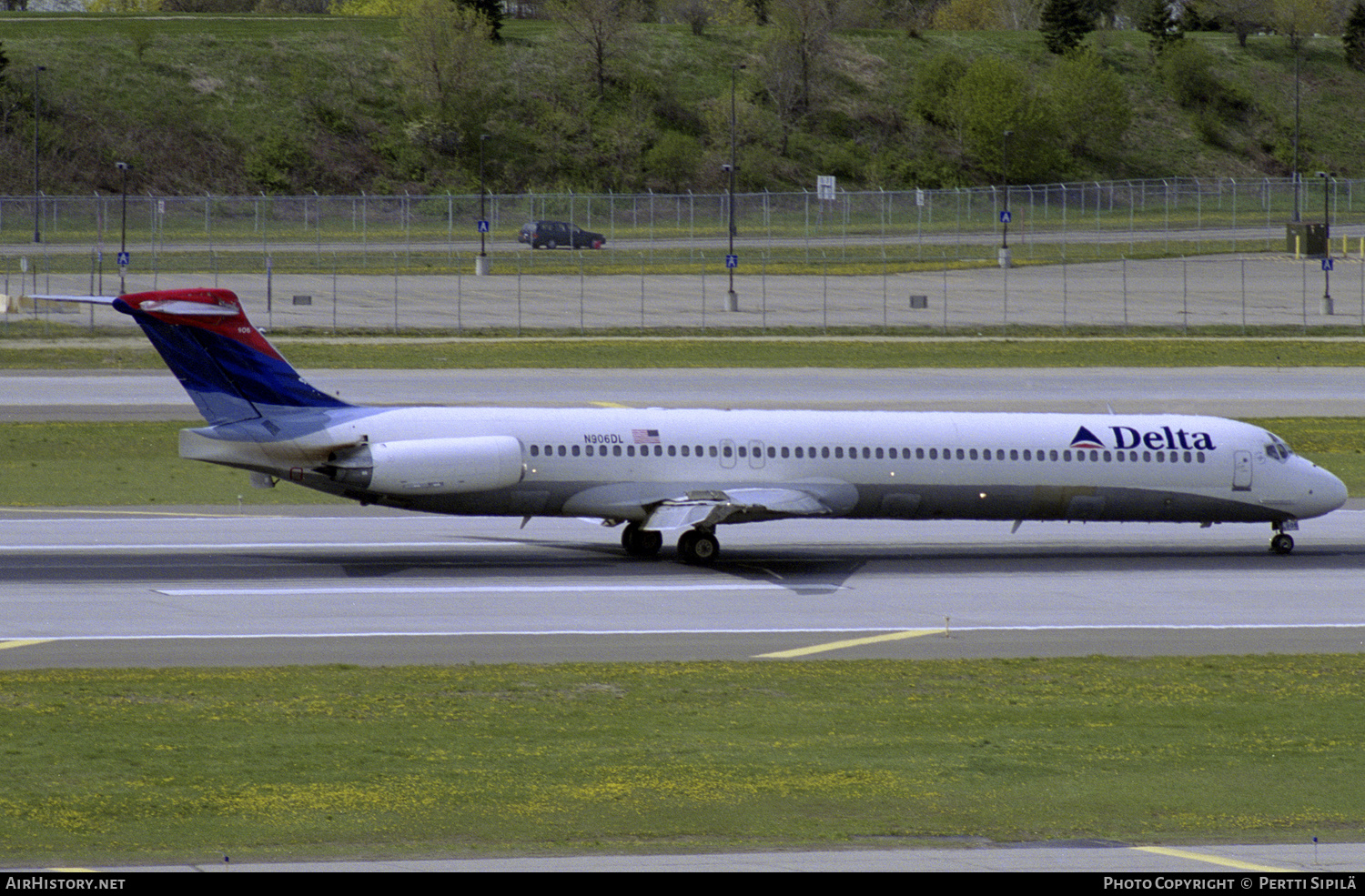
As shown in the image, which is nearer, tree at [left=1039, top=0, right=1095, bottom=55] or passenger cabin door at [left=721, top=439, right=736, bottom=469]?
passenger cabin door at [left=721, top=439, right=736, bottom=469]

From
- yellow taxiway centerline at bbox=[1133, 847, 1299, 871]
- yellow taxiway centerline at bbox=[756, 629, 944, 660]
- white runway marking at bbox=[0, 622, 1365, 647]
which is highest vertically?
yellow taxiway centerline at bbox=[1133, 847, 1299, 871]

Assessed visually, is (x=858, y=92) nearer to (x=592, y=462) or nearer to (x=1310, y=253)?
(x=1310, y=253)

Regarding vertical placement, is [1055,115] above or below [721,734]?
above

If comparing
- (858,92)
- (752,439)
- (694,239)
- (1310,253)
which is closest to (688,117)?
(858,92)

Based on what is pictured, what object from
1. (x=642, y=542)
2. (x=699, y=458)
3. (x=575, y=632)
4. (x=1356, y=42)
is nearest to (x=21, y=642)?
(x=575, y=632)

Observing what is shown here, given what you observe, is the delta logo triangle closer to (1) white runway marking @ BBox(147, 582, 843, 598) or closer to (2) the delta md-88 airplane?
(2) the delta md-88 airplane

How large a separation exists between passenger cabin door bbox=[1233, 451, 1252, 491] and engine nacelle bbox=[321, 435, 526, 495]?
51.7 feet

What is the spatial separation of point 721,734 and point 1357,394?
47502 millimetres

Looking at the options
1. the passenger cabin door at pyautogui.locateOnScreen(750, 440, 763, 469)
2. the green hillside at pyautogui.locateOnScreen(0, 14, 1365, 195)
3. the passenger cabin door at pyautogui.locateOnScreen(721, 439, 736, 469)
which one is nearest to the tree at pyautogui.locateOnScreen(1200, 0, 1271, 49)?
the green hillside at pyautogui.locateOnScreen(0, 14, 1365, 195)

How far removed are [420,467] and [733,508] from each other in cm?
618

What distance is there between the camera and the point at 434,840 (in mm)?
14750

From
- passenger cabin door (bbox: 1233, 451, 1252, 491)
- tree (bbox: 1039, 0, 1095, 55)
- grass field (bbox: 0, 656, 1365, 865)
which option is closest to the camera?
grass field (bbox: 0, 656, 1365, 865)

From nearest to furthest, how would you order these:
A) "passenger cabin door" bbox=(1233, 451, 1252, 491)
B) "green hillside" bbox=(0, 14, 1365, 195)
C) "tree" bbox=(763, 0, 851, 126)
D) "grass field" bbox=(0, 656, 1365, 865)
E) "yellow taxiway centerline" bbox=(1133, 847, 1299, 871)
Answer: "yellow taxiway centerline" bbox=(1133, 847, 1299, 871) < "grass field" bbox=(0, 656, 1365, 865) < "passenger cabin door" bbox=(1233, 451, 1252, 491) < "green hillside" bbox=(0, 14, 1365, 195) < "tree" bbox=(763, 0, 851, 126)

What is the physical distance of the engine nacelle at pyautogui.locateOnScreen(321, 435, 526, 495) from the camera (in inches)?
1186
